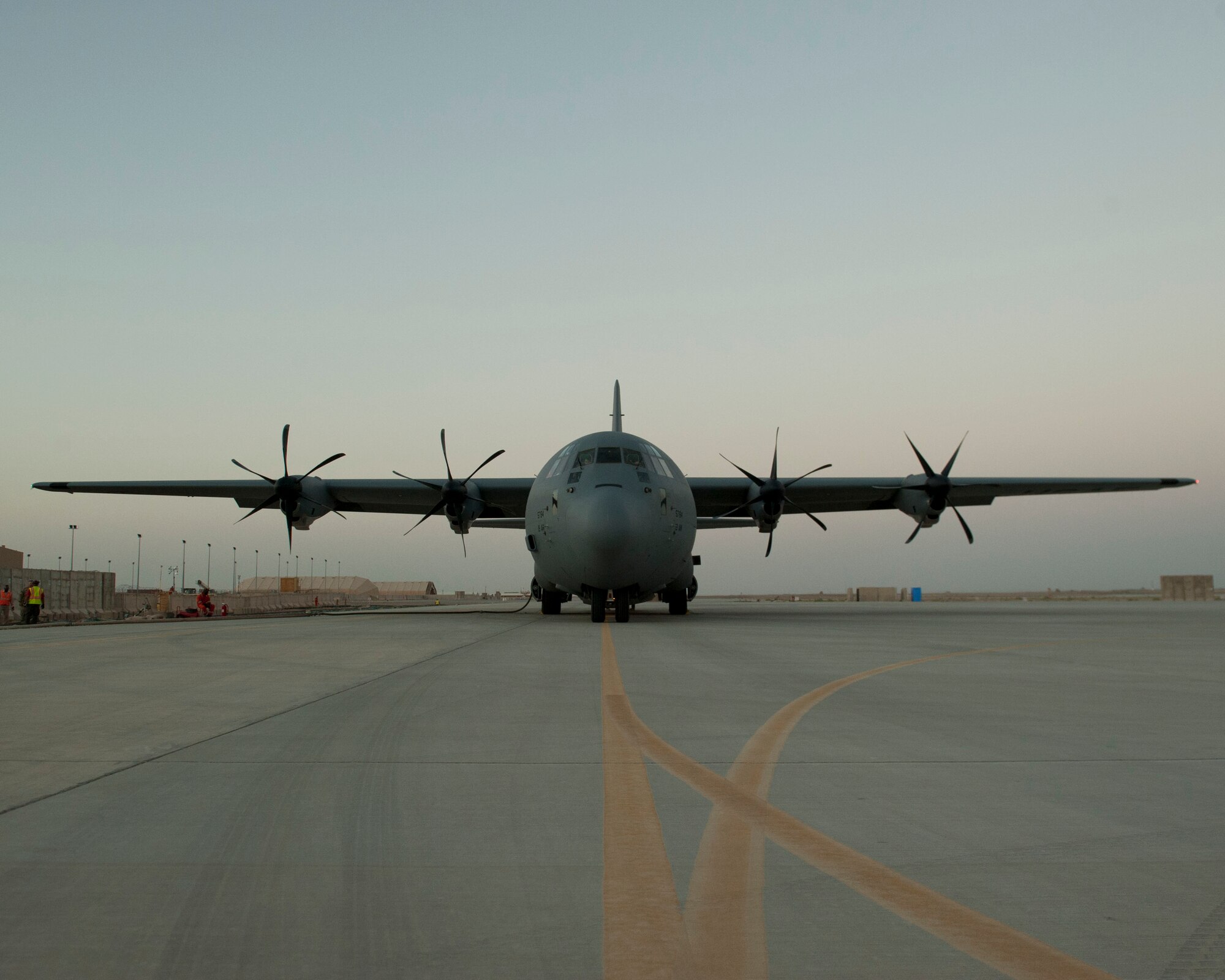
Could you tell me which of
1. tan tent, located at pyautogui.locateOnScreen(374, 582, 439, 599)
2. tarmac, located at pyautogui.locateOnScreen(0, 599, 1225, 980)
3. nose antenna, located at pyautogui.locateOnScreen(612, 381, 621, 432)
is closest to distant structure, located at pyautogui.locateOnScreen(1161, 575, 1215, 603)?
nose antenna, located at pyautogui.locateOnScreen(612, 381, 621, 432)

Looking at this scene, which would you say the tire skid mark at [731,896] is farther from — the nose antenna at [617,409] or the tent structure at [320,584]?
the tent structure at [320,584]

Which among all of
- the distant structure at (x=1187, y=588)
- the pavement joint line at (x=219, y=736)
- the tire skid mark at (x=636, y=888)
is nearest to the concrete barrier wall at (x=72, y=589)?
the pavement joint line at (x=219, y=736)

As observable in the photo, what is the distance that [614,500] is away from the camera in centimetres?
1894

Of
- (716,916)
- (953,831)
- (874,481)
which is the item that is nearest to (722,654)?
(953,831)

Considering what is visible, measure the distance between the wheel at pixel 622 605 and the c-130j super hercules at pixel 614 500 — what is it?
46 millimetres

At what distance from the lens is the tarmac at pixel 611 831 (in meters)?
2.47

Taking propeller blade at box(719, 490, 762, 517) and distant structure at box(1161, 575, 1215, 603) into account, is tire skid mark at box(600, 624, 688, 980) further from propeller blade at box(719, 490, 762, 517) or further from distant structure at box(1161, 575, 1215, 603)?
distant structure at box(1161, 575, 1215, 603)

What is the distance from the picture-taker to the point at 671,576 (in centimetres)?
2173

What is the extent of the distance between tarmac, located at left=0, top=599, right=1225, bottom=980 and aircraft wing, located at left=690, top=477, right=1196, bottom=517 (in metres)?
21.3

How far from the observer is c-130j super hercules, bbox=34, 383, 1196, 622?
19.5 metres

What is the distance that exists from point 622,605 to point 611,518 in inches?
126

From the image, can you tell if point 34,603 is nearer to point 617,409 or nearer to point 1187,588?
point 617,409

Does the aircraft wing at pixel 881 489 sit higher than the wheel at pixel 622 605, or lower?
higher

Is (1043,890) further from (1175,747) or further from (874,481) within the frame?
(874,481)
